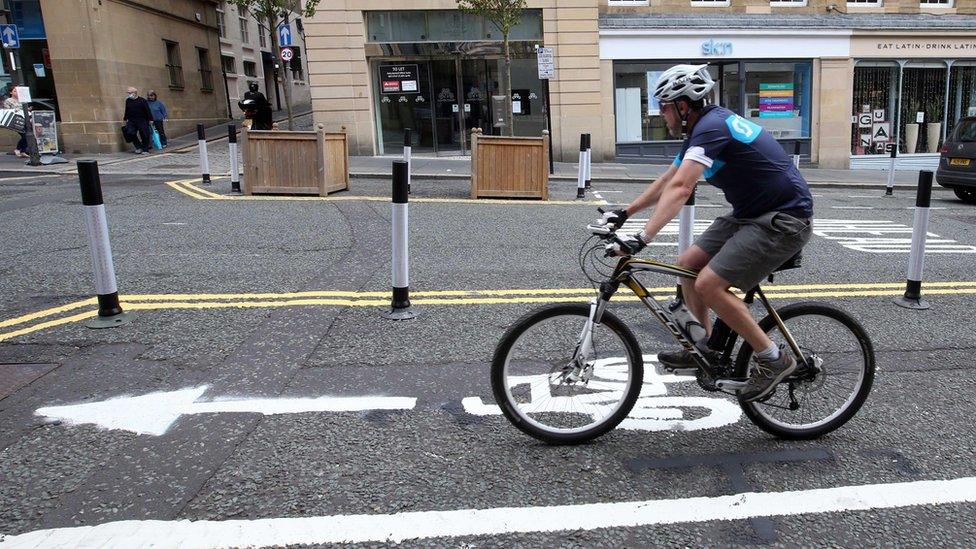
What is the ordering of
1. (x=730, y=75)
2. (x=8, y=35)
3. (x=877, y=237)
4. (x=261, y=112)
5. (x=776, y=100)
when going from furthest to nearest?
(x=776, y=100), (x=730, y=75), (x=8, y=35), (x=261, y=112), (x=877, y=237)

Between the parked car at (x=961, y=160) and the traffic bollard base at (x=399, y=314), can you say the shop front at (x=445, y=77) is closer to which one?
the parked car at (x=961, y=160)

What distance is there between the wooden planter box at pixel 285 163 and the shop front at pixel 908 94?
60.4ft

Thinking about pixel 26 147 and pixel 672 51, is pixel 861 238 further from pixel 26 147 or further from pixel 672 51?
pixel 26 147

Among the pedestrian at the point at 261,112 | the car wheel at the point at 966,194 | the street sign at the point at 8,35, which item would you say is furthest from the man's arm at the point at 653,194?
the street sign at the point at 8,35

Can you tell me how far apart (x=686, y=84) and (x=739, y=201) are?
643 mm

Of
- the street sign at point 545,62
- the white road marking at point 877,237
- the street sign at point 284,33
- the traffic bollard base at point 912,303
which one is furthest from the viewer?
the street sign at point 284,33

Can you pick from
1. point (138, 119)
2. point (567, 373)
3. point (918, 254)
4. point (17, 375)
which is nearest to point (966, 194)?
point (918, 254)

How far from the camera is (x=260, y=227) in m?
9.40

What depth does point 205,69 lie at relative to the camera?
93.6ft

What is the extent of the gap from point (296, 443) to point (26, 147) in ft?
64.4

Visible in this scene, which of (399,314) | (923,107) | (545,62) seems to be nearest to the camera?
(399,314)


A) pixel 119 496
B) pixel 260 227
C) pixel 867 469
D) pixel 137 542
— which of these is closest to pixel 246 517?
pixel 137 542

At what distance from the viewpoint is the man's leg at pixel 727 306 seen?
3449 millimetres

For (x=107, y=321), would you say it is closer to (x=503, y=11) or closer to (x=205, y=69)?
(x=503, y=11)
